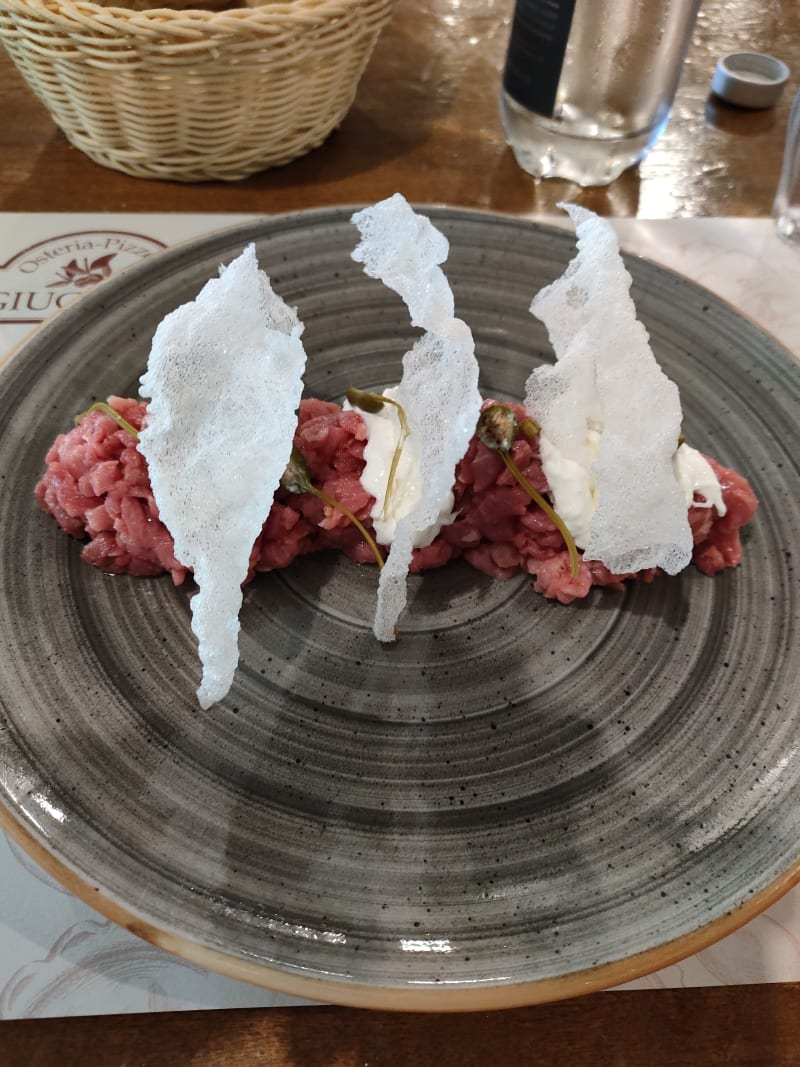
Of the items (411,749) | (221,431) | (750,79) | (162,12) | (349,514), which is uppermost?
(162,12)

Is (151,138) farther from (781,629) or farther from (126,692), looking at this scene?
(781,629)

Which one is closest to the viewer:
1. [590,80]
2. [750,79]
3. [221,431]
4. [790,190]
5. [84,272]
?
[221,431]

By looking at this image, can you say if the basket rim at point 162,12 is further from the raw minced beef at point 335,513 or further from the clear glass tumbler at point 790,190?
the clear glass tumbler at point 790,190

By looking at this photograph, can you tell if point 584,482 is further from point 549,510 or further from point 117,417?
point 117,417

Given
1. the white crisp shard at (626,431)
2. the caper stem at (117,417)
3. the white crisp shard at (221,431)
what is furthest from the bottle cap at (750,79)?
the caper stem at (117,417)

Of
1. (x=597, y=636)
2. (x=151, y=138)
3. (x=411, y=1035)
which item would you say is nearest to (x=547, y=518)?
(x=597, y=636)

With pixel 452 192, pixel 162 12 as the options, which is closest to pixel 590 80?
pixel 452 192
